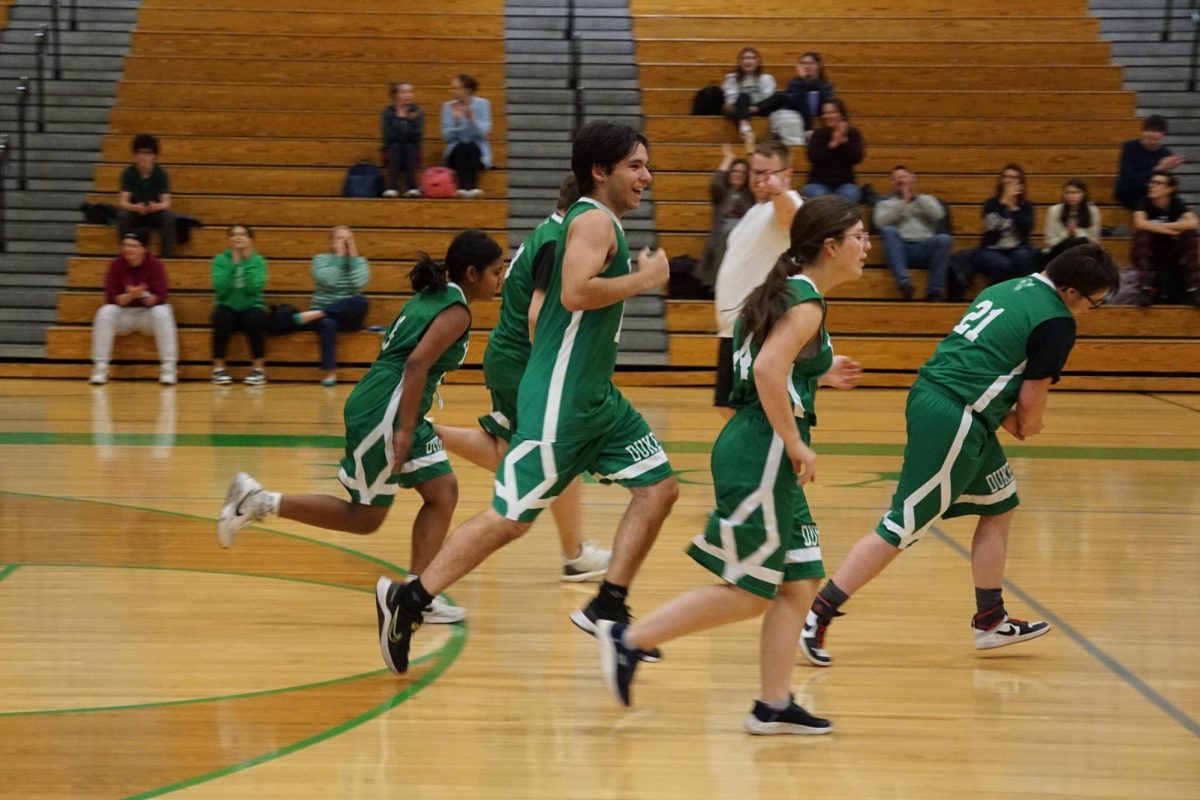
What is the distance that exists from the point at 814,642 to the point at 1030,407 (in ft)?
3.02

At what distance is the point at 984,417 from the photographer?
415cm

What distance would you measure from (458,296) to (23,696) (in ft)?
5.55

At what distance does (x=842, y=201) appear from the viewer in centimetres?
357

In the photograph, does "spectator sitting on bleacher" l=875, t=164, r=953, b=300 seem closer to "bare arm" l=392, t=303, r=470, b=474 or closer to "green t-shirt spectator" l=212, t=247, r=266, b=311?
"green t-shirt spectator" l=212, t=247, r=266, b=311

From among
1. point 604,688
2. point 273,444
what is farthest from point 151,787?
point 273,444

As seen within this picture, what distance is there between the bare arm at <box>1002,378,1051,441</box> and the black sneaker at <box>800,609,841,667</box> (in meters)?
0.79

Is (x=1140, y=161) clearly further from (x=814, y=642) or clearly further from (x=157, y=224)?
(x=814, y=642)

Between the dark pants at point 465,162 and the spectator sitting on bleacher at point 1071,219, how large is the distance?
16.3ft

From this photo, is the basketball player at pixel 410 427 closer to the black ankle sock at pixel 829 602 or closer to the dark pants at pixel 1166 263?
the black ankle sock at pixel 829 602

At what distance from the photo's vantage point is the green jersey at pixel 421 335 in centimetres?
446

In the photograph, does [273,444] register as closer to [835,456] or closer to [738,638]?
[835,456]

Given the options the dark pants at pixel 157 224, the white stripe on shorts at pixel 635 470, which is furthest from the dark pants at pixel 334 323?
the white stripe on shorts at pixel 635 470

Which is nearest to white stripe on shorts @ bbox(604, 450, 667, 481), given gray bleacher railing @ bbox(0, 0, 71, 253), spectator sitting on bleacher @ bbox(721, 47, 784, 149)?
spectator sitting on bleacher @ bbox(721, 47, 784, 149)

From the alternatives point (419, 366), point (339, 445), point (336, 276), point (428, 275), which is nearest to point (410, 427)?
point (419, 366)
